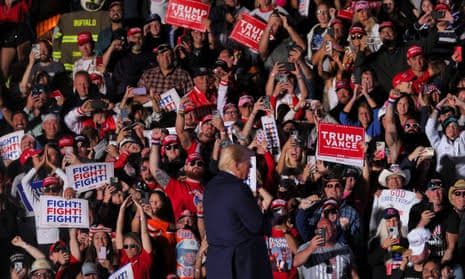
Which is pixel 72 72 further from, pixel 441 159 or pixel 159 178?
pixel 441 159

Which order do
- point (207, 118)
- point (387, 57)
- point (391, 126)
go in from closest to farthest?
point (391, 126) < point (207, 118) < point (387, 57)

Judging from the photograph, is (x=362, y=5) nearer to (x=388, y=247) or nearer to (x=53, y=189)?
(x=388, y=247)

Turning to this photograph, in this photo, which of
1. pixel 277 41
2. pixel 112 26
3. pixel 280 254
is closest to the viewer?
pixel 280 254

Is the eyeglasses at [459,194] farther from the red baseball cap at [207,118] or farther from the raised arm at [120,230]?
the raised arm at [120,230]

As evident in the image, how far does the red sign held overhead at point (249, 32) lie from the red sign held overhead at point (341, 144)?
1.66m

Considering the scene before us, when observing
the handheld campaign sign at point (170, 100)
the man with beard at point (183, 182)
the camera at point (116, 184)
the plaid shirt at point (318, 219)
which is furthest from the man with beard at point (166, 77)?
the plaid shirt at point (318, 219)

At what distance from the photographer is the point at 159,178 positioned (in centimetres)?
1326

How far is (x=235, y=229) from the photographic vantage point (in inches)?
378

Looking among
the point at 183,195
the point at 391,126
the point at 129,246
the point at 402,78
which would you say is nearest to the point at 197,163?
the point at 183,195

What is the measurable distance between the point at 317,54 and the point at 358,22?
52 centimetres

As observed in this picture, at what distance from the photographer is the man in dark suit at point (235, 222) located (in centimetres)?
956

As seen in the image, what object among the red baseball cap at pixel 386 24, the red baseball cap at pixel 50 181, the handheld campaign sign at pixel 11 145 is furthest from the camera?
the red baseball cap at pixel 386 24

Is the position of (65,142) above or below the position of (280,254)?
above

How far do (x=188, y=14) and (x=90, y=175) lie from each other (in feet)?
8.01
